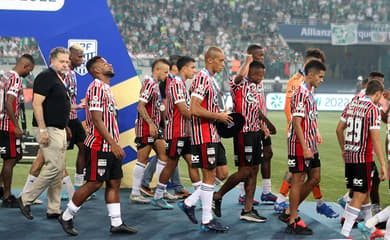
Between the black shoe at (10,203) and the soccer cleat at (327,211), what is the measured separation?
372 cm

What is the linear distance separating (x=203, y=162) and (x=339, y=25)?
32.3m

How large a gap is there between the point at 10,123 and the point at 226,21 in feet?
108

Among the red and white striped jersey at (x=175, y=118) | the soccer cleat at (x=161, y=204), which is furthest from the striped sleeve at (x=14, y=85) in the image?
the soccer cleat at (x=161, y=204)

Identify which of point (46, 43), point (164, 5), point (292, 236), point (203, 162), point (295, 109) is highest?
point (164, 5)

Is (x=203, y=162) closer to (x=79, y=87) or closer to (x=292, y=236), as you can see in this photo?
(x=292, y=236)

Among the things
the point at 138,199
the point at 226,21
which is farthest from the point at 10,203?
the point at 226,21

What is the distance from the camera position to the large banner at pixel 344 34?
35.8 metres

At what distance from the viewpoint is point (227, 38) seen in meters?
36.8

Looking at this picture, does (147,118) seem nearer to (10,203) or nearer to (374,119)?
(10,203)

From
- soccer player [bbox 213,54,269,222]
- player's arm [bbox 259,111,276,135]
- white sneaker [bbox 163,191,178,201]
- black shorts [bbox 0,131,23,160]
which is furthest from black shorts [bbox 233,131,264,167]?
black shorts [bbox 0,131,23,160]

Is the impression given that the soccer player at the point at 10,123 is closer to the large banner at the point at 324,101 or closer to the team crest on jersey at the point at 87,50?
the team crest on jersey at the point at 87,50

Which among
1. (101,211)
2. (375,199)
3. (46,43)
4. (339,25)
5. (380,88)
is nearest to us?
(380,88)

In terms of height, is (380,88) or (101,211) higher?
(380,88)

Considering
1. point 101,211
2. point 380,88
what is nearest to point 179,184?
point 101,211
